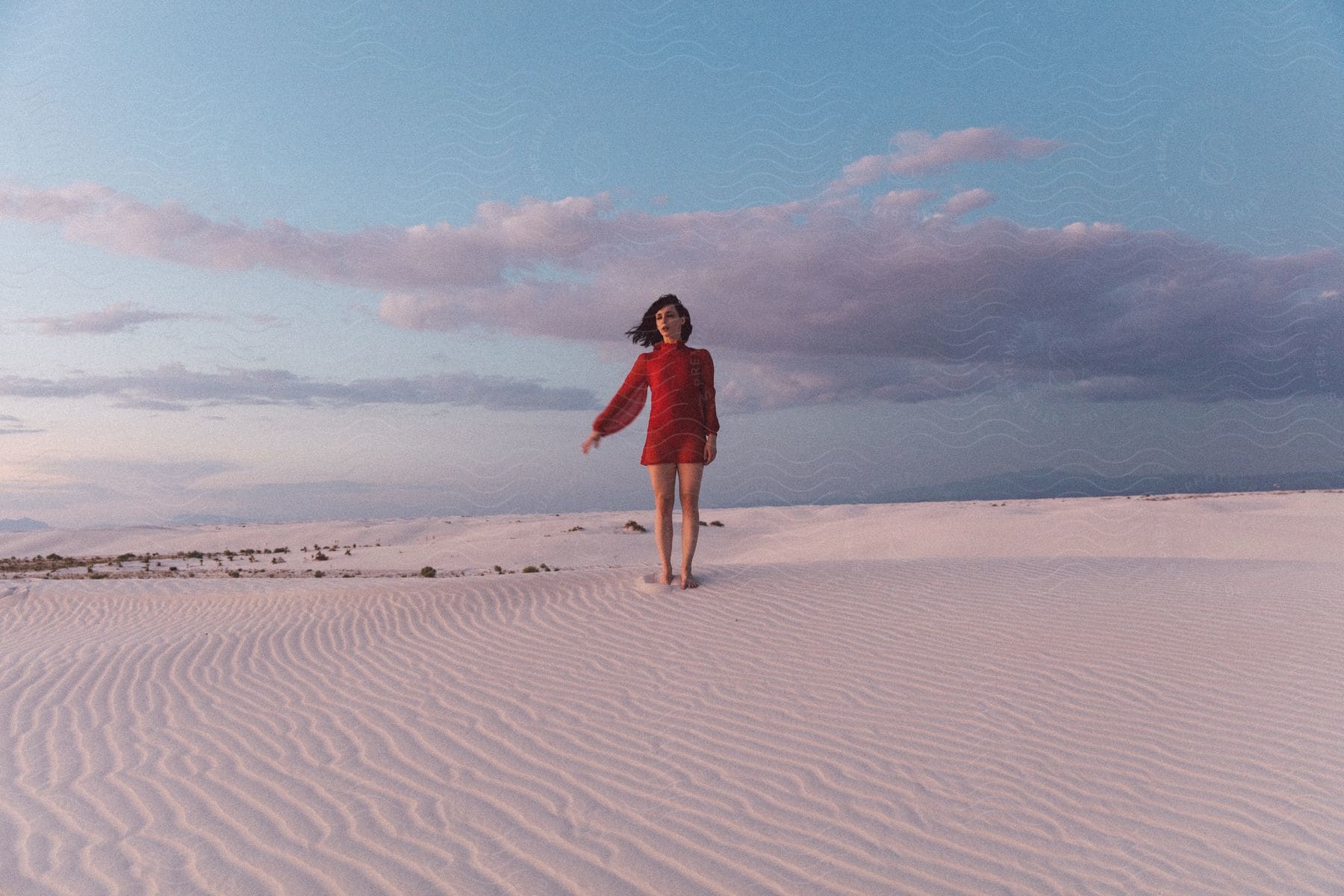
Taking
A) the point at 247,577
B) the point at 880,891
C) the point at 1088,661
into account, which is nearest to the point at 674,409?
the point at 1088,661

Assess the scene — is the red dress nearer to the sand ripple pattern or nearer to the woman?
the woman

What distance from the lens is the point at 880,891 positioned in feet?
11.8

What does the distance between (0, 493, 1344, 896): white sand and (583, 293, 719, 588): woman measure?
4.41ft

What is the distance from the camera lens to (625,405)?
28.7ft

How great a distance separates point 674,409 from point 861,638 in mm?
2730

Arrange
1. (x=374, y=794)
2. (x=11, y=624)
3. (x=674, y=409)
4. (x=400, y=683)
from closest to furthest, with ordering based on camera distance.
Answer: (x=374, y=794) < (x=400, y=683) < (x=674, y=409) < (x=11, y=624)

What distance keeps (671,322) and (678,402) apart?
78cm

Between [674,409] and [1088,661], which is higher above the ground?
→ [674,409]

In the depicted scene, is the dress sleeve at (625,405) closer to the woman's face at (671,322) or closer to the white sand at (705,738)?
the woman's face at (671,322)

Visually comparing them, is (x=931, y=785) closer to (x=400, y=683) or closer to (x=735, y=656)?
(x=735, y=656)

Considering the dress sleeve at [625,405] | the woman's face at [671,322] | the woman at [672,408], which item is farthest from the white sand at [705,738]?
the woman's face at [671,322]

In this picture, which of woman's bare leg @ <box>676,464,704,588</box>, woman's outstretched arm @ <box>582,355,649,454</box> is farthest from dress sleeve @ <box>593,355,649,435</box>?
woman's bare leg @ <box>676,464,704,588</box>

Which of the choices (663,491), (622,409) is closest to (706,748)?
(663,491)

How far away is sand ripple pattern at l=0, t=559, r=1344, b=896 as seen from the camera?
3.87 m
